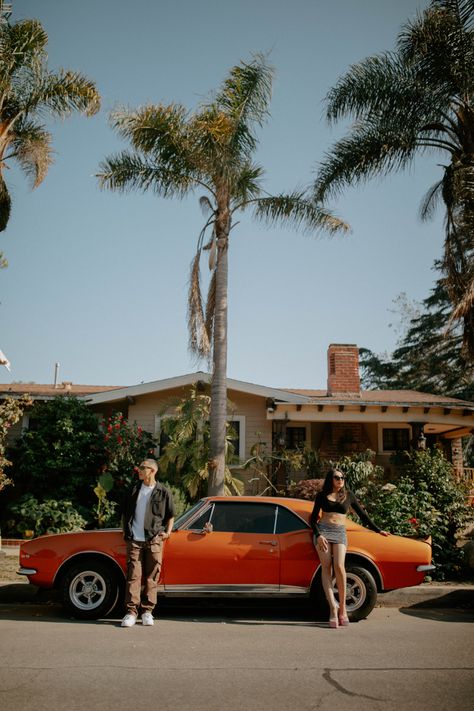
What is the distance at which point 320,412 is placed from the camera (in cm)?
1588

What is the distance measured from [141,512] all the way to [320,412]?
984 centimetres

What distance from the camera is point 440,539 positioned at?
9547mm

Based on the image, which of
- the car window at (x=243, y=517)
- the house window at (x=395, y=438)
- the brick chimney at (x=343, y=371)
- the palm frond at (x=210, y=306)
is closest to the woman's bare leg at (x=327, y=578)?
the car window at (x=243, y=517)

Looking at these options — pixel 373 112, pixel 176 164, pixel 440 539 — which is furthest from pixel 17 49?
pixel 440 539

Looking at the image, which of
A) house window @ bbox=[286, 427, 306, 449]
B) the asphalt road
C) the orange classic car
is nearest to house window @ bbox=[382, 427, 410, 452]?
house window @ bbox=[286, 427, 306, 449]

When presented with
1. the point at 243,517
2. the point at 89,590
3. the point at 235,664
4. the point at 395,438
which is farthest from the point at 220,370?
the point at 395,438

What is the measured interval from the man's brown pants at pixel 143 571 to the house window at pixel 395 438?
12.7 m

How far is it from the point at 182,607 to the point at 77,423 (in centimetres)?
778

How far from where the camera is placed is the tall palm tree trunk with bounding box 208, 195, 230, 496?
11.4 meters

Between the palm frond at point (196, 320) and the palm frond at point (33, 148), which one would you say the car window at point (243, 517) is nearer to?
the palm frond at point (196, 320)

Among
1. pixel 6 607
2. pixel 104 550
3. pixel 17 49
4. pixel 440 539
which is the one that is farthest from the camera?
pixel 17 49

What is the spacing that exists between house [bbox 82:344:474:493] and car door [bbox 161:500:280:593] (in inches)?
291

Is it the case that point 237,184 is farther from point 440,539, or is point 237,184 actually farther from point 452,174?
point 440,539

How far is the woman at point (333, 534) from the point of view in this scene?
639 cm
